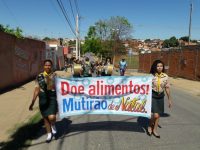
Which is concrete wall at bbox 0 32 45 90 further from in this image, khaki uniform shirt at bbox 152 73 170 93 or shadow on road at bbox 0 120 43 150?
khaki uniform shirt at bbox 152 73 170 93

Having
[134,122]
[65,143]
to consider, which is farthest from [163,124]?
[65,143]

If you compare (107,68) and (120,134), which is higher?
(107,68)

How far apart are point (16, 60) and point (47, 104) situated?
13.6m

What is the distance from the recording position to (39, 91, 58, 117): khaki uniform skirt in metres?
6.81

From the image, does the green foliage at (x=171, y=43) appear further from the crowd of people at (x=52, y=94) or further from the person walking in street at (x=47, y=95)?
the person walking in street at (x=47, y=95)

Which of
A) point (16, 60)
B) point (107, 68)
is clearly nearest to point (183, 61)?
point (107, 68)

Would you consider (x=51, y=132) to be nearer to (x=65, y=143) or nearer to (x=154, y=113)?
(x=65, y=143)

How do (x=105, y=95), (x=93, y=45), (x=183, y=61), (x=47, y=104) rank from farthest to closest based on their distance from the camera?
1. (x=93, y=45)
2. (x=183, y=61)
3. (x=105, y=95)
4. (x=47, y=104)

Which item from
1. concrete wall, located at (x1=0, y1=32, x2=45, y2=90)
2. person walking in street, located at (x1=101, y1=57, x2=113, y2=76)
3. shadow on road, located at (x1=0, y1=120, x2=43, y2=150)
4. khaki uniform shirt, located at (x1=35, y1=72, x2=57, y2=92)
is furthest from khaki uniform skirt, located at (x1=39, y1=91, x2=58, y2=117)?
person walking in street, located at (x1=101, y1=57, x2=113, y2=76)

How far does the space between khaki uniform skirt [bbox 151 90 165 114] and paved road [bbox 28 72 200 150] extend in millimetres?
519

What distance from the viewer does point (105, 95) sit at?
7.58 meters

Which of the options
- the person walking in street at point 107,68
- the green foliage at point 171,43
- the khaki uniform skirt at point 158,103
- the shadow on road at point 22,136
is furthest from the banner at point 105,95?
the green foliage at point 171,43

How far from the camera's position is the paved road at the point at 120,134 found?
21.2 ft

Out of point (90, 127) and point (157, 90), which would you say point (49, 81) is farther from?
point (157, 90)
